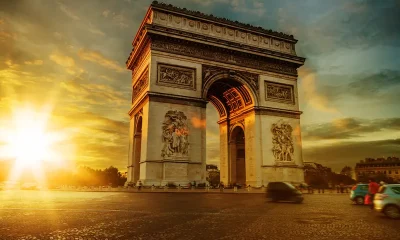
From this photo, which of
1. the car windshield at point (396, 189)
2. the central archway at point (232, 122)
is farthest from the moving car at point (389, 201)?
the central archway at point (232, 122)

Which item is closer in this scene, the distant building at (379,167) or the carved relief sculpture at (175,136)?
the carved relief sculpture at (175,136)

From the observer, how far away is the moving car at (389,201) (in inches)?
354

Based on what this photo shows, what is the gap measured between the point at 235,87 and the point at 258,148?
652cm

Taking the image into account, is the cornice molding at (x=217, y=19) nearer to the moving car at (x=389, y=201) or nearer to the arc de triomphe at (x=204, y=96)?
the arc de triomphe at (x=204, y=96)

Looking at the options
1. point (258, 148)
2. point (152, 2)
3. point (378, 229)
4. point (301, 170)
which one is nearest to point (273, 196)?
point (378, 229)

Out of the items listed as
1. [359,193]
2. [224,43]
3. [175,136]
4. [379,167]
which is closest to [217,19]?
[224,43]

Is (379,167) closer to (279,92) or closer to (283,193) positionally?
(279,92)

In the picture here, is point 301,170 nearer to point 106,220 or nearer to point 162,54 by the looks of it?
point 162,54

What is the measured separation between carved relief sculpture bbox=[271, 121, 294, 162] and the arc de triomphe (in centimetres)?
9

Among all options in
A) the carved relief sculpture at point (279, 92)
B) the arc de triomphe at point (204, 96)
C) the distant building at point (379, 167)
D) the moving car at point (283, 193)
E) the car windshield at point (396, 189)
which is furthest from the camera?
the distant building at point (379, 167)

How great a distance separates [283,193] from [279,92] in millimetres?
16985

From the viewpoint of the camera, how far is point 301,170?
2931cm

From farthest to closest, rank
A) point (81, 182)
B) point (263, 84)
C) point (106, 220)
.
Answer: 1. point (81, 182)
2. point (263, 84)
3. point (106, 220)

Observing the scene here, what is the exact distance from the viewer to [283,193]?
1558 centimetres
